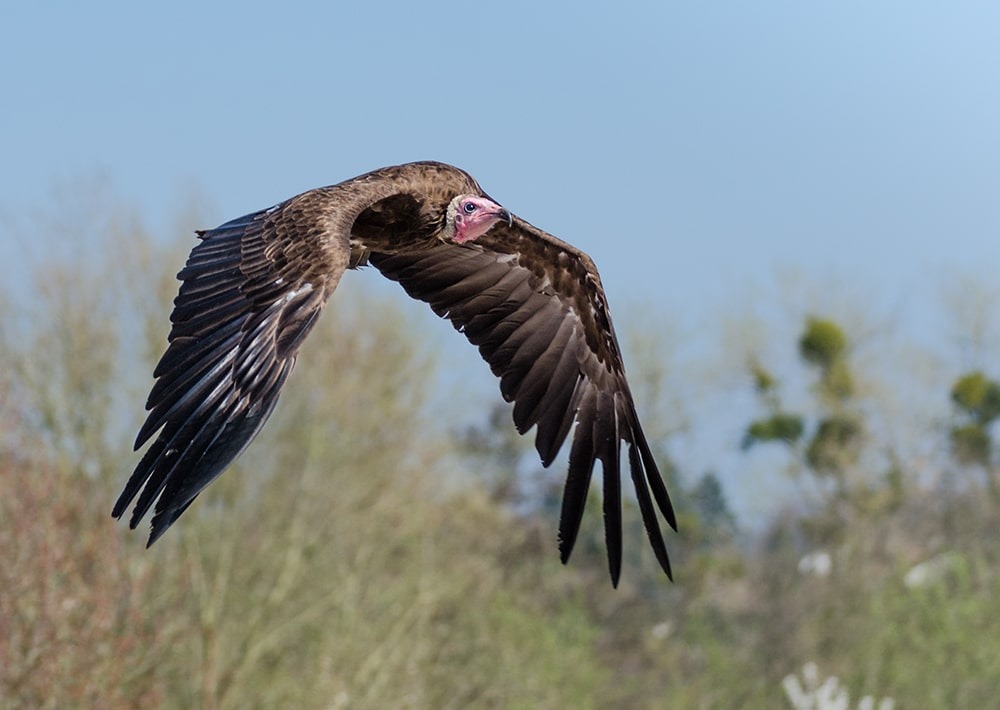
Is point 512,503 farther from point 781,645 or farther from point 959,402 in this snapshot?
point 959,402

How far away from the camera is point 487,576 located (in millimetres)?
27469

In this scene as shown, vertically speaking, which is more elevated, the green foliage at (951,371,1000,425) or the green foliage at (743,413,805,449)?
the green foliage at (743,413,805,449)

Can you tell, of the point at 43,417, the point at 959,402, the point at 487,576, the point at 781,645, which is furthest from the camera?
the point at 959,402

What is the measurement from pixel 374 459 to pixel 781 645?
972cm

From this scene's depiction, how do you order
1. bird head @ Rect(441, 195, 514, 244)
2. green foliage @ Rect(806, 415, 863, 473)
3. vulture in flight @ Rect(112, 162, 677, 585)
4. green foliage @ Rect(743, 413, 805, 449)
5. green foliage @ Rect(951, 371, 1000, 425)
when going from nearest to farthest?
vulture in flight @ Rect(112, 162, 677, 585), bird head @ Rect(441, 195, 514, 244), green foliage @ Rect(806, 415, 863, 473), green foliage @ Rect(951, 371, 1000, 425), green foliage @ Rect(743, 413, 805, 449)

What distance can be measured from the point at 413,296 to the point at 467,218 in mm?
1309

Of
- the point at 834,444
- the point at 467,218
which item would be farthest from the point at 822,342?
the point at 467,218

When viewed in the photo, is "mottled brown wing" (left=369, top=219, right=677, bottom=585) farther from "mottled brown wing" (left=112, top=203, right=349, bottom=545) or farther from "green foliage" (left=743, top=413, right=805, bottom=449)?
"green foliage" (left=743, top=413, right=805, bottom=449)

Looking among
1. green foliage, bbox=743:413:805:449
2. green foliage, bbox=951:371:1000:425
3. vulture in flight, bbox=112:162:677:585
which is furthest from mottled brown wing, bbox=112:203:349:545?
green foliage, bbox=743:413:805:449

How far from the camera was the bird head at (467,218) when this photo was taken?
870 centimetres

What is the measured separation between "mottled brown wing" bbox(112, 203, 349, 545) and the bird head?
3.19ft

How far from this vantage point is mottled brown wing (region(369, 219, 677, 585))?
381 inches

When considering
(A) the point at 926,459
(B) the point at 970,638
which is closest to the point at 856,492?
(A) the point at 926,459

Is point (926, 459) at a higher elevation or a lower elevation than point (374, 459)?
lower
